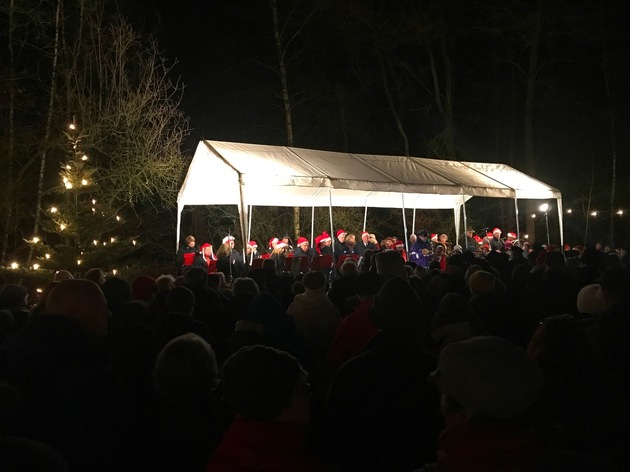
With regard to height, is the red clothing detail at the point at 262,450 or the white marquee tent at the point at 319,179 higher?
the white marquee tent at the point at 319,179

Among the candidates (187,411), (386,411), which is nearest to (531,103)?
(386,411)

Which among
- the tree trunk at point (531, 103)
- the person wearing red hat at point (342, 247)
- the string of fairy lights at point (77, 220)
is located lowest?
the person wearing red hat at point (342, 247)

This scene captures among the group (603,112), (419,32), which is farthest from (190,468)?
(603,112)

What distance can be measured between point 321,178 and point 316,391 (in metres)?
8.89

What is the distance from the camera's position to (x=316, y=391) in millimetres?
4738

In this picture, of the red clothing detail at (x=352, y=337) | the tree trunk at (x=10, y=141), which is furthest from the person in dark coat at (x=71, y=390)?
the tree trunk at (x=10, y=141)

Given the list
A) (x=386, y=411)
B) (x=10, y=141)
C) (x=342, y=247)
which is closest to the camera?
(x=386, y=411)

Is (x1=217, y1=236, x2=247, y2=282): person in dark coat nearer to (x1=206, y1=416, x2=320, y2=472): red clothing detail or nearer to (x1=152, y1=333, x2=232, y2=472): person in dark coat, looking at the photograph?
(x1=152, y1=333, x2=232, y2=472): person in dark coat

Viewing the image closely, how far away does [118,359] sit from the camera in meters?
3.85

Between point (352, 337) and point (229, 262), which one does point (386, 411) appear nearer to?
point (352, 337)

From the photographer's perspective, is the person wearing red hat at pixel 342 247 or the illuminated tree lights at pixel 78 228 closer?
the illuminated tree lights at pixel 78 228

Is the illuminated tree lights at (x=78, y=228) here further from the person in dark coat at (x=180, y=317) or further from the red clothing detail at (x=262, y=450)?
the red clothing detail at (x=262, y=450)

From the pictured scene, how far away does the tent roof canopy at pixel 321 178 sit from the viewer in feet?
42.5

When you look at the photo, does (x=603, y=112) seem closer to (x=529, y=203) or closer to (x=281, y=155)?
(x=529, y=203)
